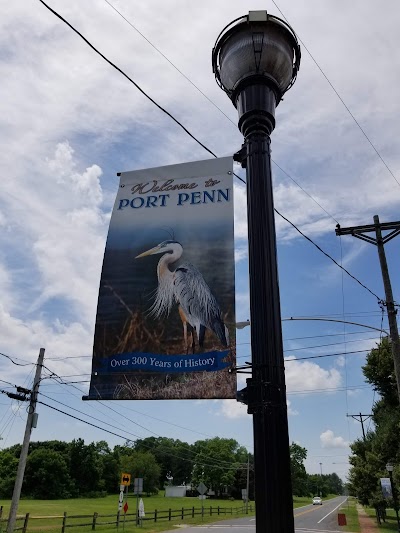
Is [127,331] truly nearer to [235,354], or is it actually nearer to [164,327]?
[164,327]

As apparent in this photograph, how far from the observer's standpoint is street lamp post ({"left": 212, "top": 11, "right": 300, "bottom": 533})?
3773 mm

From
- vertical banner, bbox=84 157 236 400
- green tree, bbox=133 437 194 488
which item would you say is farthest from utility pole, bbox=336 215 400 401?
green tree, bbox=133 437 194 488

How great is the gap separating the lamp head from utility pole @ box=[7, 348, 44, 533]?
18142 mm

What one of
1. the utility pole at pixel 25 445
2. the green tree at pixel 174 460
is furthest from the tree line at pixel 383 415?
the green tree at pixel 174 460

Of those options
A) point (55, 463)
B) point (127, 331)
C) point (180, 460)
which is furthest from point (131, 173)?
point (180, 460)

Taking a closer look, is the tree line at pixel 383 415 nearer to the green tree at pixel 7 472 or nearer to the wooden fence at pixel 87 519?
the wooden fence at pixel 87 519

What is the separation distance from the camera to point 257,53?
201 inches

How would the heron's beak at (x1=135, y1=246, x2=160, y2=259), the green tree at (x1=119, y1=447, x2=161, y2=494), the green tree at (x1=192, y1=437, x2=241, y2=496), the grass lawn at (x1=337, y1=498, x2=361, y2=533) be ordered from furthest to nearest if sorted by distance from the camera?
the green tree at (x1=119, y1=447, x2=161, y2=494), the green tree at (x1=192, y1=437, x2=241, y2=496), the grass lawn at (x1=337, y1=498, x2=361, y2=533), the heron's beak at (x1=135, y1=246, x2=160, y2=259)

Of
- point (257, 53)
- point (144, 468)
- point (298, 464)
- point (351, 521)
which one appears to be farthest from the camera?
point (298, 464)

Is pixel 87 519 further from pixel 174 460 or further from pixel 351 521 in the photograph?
pixel 174 460

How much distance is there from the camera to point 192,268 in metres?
5.30

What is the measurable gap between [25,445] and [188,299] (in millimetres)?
17278

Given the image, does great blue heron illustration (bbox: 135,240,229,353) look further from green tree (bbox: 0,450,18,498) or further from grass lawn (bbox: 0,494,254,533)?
green tree (bbox: 0,450,18,498)

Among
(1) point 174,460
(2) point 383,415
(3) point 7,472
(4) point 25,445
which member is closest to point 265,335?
(4) point 25,445
